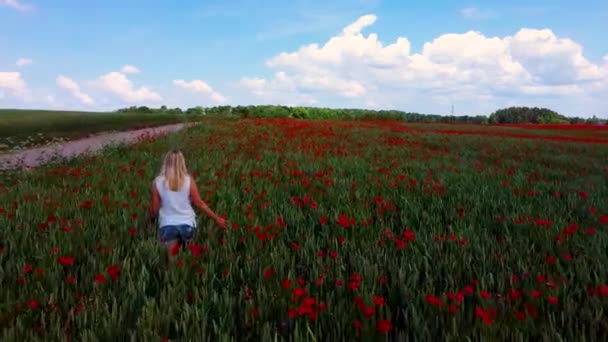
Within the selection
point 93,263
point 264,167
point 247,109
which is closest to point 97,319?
point 93,263

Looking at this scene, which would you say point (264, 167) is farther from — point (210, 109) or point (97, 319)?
point (210, 109)

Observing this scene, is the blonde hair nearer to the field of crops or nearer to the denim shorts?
the denim shorts

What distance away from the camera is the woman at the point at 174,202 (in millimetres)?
4562

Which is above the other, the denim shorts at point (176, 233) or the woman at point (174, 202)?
the woman at point (174, 202)

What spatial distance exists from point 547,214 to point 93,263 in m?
5.36

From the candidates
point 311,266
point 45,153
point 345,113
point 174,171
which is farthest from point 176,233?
point 345,113

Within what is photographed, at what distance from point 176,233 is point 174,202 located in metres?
0.32

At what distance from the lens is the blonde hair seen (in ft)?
14.9

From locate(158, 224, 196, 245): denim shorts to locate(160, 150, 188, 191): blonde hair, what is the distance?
0.39 m

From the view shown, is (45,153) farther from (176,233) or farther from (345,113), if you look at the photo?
(345,113)

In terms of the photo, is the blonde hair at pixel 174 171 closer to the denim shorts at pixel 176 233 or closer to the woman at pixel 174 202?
the woman at pixel 174 202

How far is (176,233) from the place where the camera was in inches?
181

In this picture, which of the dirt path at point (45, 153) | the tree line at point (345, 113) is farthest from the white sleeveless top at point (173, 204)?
the tree line at point (345, 113)

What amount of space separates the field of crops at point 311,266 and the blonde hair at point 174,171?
64 centimetres
